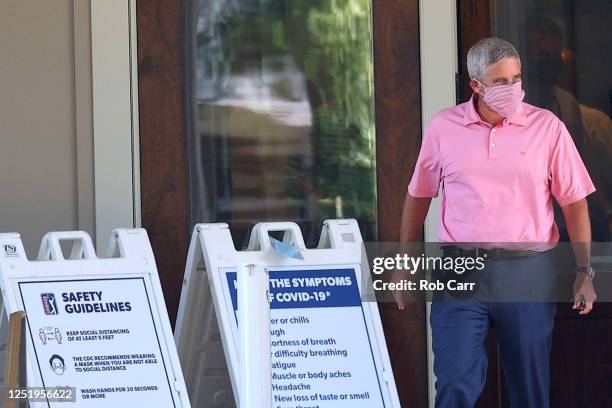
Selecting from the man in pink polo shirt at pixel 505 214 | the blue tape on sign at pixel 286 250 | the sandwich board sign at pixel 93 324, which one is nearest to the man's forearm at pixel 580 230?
the man in pink polo shirt at pixel 505 214

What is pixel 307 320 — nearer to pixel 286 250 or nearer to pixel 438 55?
pixel 286 250

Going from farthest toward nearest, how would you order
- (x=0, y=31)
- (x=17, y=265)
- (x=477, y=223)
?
(x=0, y=31)
(x=17, y=265)
(x=477, y=223)

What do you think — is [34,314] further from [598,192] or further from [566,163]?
[598,192]

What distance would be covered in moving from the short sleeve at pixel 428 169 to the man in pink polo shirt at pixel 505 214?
7 cm

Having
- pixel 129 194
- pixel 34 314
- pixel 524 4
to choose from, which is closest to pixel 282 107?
pixel 129 194

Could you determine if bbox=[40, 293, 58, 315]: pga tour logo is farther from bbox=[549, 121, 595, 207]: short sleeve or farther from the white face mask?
bbox=[549, 121, 595, 207]: short sleeve

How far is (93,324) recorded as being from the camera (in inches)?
193

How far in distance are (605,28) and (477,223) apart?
1.59 m

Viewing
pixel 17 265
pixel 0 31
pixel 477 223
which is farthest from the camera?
pixel 0 31

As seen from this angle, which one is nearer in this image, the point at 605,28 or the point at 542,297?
the point at 542,297

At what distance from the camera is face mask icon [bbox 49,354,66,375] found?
4.79m

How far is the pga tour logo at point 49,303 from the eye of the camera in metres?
4.84

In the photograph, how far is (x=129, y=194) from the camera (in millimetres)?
5574

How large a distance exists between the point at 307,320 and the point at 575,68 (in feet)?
5.58
